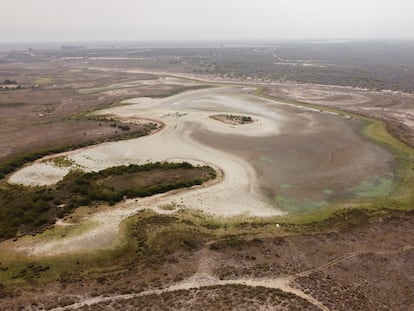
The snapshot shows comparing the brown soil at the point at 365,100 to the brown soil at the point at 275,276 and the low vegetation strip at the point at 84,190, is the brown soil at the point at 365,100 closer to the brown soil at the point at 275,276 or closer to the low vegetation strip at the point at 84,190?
the brown soil at the point at 275,276

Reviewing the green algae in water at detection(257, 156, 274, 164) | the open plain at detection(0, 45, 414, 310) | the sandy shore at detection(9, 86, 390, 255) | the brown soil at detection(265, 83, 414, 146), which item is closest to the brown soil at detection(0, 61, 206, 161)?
the open plain at detection(0, 45, 414, 310)

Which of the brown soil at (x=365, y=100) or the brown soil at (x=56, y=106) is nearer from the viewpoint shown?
the brown soil at (x=56, y=106)

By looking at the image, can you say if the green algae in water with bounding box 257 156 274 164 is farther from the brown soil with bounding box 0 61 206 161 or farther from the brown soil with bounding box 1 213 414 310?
the brown soil with bounding box 0 61 206 161

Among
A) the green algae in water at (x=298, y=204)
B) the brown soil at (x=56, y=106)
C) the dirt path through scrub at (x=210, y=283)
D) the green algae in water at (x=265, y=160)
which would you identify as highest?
the brown soil at (x=56, y=106)

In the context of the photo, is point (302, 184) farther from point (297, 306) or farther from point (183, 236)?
point (297, 306)

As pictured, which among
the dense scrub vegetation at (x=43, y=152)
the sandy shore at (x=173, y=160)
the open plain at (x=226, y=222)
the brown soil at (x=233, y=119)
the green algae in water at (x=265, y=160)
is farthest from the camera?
the brown soil at (x=233, y=119)

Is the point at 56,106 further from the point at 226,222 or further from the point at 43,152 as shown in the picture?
the point at 226,222

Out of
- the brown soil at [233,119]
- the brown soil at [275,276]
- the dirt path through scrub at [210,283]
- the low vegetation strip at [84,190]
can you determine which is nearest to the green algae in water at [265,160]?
the low vegetation strip at [84,190]

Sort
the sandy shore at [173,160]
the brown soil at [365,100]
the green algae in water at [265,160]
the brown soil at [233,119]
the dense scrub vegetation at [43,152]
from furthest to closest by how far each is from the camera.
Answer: the brown soil at [233,119] → the brown soil at [365,100] → the green algae in water at [265,160] → the dense scrub vegetation at [43,152] → the sandy shore at [173,160]

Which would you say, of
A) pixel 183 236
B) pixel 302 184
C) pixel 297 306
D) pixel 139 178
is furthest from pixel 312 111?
pixel 297 306
